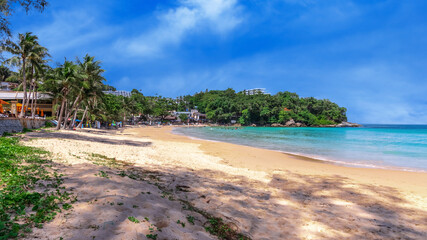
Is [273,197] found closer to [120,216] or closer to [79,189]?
[120,216]

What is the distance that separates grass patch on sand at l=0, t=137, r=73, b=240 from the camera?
2922 millimetres

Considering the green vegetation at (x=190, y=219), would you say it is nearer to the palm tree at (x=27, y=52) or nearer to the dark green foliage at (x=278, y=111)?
the palm tree at (x=27, y=52)

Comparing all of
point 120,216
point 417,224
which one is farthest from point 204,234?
point 417,224

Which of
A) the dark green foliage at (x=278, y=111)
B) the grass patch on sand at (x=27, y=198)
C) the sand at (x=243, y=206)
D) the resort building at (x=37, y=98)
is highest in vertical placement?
the dark green foliage at (x=278, y=111)

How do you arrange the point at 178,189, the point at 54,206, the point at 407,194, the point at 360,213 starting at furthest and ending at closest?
the point at 407,194
the point at 178,189
the point at 360,213
the point at 54,206

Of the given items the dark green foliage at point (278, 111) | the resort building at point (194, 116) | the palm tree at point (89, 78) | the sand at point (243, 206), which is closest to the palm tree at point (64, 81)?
the palm tree at point (89, 78)

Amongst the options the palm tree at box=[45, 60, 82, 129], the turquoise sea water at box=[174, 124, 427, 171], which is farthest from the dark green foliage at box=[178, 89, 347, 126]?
the palm tree at box=[45, 60, 82, 129]

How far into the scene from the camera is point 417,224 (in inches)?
206

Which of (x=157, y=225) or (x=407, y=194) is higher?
(x=157, y=225)

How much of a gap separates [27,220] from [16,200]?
2.66ft

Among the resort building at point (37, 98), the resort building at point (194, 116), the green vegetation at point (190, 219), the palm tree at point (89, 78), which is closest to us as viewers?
the green vegetation at point (190, 219)

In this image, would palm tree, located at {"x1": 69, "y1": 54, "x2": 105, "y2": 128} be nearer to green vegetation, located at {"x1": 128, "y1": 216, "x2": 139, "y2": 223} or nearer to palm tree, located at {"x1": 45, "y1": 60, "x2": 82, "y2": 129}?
palm tree, located at {"x1": 45, "y1": 60, "x2": 82, "y2": 129}

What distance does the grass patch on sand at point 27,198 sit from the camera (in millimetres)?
2922

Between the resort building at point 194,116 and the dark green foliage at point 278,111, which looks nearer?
the dark green foliage at point 278,111
